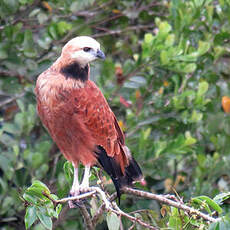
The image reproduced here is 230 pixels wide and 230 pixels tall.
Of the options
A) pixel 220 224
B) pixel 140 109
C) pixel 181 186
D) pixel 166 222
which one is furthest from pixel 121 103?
pixel 220 224

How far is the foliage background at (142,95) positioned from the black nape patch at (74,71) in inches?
29.8

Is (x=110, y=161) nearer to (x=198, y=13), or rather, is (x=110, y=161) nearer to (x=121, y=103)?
(x=121, y=103)

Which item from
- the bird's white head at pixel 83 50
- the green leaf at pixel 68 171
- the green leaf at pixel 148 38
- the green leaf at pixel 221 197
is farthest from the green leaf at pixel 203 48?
the green leaf at pixel 221 197

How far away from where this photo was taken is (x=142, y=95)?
16.8 ft

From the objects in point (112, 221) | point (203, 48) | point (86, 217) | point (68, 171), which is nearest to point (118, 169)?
point (68, 171)

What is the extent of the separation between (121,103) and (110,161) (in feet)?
3.61

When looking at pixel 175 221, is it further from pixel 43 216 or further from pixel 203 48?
pixel 203 48

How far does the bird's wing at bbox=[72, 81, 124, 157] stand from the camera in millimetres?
4066

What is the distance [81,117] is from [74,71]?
1.08 ft

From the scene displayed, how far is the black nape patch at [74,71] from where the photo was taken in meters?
4.09

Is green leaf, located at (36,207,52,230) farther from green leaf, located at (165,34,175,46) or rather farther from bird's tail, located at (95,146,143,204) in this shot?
green leaf, located at (165,34,175,46)

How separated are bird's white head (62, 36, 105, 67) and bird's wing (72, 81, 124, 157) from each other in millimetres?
221

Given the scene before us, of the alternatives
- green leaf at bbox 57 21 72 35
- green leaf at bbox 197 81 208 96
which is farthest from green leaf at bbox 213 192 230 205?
green leaf at bbox 57 21 72 35

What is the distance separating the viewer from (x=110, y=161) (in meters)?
4.13
